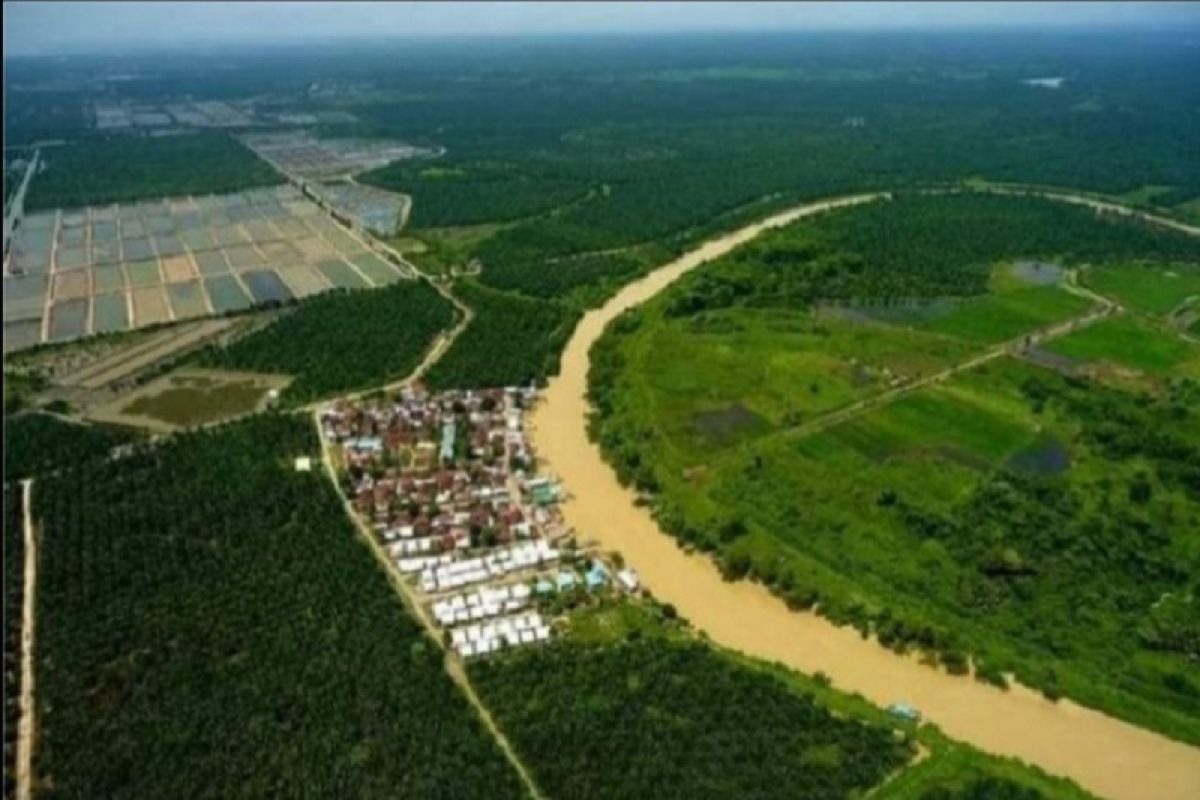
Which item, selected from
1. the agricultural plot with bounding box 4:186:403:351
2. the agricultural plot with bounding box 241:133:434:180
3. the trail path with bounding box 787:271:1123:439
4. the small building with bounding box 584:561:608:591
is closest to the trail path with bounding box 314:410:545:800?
the small building with bounding box 584:561:608:591

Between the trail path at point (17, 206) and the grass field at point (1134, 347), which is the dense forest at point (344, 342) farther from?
the grass field at point (1134, 347)

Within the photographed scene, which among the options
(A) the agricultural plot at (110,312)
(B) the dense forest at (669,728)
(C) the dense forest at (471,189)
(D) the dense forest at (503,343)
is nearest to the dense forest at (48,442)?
(A) the agricultural plot at (110,312)

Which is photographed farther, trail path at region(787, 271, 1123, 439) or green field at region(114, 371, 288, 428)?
green field at region(114, 371, 288, 428)

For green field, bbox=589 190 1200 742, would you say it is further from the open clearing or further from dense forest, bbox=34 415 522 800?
the open clearing

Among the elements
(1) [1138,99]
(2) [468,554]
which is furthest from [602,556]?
(1) [1138,99]

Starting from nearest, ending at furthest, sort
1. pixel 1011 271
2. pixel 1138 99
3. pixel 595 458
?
pixel 595 458 → pixel 1011 271 → pixel 1138 99

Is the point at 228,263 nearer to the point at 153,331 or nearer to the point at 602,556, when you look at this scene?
the point at 153,331
